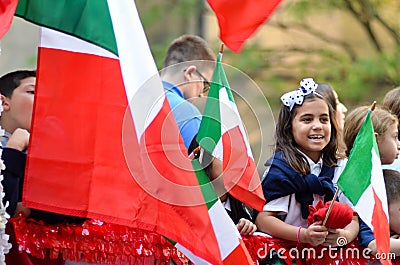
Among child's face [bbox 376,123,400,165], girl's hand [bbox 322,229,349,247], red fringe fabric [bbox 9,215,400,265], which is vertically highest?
child's face [bbox 376,123,400,165]

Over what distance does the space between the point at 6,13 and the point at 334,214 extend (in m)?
2.15

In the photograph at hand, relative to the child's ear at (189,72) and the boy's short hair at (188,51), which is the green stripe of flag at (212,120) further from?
the boy's short hair at (188,51)

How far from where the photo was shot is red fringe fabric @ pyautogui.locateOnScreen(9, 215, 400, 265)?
545cm

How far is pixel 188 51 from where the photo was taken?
7973mm

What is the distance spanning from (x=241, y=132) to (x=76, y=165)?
3.87 feet

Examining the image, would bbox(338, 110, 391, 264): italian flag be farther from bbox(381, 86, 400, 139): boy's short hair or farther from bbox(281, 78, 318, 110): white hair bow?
bbox(381, 86, 400, 139): boy's short hair

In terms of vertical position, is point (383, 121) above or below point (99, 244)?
above

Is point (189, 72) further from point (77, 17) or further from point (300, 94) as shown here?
point (77, 17)


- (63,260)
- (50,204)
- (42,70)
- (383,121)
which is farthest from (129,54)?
(383,121)

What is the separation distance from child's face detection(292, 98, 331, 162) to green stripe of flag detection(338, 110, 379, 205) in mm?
347

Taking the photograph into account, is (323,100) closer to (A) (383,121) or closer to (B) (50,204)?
(A) (383,121)

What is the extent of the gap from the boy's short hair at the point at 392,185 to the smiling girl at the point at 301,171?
0.36m

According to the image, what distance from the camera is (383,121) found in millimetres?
6559

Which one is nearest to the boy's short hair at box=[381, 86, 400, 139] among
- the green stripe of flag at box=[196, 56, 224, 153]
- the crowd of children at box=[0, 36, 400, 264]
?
the crowd of children at box=[0, 36, 400, 264]
